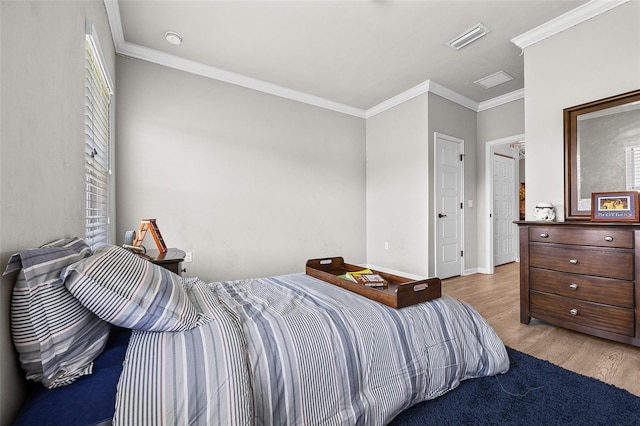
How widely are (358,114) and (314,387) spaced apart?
4.40 m

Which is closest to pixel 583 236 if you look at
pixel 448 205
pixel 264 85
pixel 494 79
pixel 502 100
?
pixel 448 205

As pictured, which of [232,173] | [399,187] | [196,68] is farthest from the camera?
[399,187]

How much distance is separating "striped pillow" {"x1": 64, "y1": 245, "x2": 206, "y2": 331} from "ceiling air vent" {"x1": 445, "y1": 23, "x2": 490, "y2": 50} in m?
3.32

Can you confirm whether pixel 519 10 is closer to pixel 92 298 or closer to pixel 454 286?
pixel 454 286

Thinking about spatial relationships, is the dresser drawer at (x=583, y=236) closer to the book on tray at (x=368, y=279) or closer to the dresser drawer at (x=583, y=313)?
the dresser drawer at (x=583, y=313)

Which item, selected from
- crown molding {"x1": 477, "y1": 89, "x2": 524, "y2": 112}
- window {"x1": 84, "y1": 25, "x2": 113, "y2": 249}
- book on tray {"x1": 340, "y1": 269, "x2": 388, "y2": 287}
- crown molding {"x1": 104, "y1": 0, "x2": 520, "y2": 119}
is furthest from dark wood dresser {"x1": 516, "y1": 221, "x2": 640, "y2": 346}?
window {"x1": 84, "y1": 25, "x2": 113, "y2": 249}

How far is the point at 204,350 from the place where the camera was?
915mm

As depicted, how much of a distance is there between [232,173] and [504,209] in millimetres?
4866

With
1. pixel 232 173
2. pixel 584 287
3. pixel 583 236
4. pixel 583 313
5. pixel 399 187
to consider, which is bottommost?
pixel 583 313

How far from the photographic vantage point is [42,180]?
100cm

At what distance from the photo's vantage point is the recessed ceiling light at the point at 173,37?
2744 millimetres

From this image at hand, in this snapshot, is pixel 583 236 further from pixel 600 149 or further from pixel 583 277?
pixel 600 149

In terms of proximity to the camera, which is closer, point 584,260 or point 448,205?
point 584,260

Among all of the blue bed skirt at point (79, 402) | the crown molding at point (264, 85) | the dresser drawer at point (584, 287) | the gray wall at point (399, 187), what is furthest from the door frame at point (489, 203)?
the blue bed skirt at point (79, 402)
